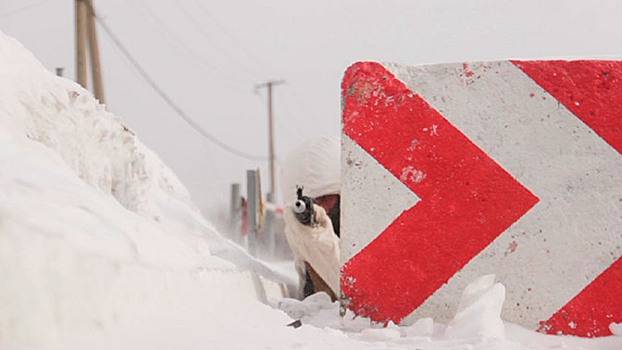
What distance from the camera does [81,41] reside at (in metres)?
15.5

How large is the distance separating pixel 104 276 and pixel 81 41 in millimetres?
14669

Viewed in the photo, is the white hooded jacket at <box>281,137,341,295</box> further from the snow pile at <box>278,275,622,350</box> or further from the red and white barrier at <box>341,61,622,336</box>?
the snow pile at <box>278,275,622,350</box>

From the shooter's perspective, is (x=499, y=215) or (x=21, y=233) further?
(x=499, y=215)

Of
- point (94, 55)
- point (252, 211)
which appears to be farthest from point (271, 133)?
point (252, 211)

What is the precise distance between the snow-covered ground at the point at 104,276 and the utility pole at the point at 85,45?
12401mm

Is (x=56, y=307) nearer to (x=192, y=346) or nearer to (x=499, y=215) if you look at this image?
(x=192, y=346)

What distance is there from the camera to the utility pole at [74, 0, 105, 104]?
49.9 ft

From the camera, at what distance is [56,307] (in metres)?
1.41

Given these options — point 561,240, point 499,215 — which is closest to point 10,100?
point 499,215

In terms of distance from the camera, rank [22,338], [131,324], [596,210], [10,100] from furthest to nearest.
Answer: [596,210], [10,100], [131,324], [22,338]

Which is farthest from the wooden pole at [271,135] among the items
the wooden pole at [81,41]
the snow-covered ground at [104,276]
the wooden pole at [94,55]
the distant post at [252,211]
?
the snow-covered ground at [104,276]

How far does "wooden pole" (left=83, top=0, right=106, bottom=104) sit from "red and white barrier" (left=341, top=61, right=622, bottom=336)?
1307 cm

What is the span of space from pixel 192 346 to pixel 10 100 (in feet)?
3.46

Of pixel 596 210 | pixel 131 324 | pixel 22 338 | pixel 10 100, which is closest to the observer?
pixel 22 338
